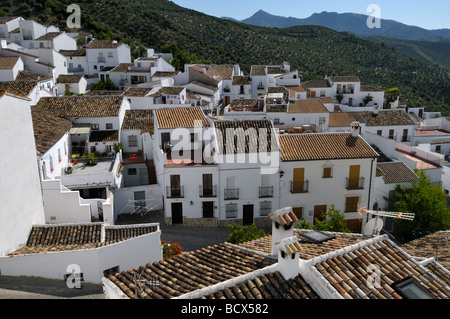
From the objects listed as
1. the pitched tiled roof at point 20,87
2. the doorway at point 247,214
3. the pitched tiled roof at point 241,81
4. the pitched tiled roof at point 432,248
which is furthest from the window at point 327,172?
the pitched tiled roof at point 241,81

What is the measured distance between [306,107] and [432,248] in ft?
86.5

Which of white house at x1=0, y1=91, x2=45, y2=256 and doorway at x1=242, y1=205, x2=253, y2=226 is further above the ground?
white house at x1=0, y1=91, x2=45, y2=256

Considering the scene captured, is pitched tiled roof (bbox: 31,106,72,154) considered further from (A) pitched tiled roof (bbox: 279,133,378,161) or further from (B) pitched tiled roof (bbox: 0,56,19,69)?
(B) pitched tiled roof (bbox: 0,56,19,69)

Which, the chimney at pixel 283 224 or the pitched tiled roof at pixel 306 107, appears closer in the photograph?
the chimney at pixel 283 224

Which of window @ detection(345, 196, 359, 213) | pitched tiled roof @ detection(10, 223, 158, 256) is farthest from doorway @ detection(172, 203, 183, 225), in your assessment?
window @ detection(345, 196, 359, 213)

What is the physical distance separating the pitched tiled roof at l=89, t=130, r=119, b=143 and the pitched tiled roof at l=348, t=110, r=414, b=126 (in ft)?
82.2

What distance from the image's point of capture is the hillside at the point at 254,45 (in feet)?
268

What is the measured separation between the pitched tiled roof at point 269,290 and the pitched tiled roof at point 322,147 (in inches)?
587

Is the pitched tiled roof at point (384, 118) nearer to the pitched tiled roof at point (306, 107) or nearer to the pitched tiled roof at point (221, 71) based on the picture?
the pitched tiled roof at point (306, 107)

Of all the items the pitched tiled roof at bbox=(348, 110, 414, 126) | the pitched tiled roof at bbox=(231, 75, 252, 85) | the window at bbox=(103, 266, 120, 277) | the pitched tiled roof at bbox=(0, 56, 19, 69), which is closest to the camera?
the window at bbox=(103, 266, 120, 277)

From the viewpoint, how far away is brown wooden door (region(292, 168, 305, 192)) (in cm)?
2383

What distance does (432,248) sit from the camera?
15.3m

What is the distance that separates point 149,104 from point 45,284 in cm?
2855

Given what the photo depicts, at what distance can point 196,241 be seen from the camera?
2238 cm
